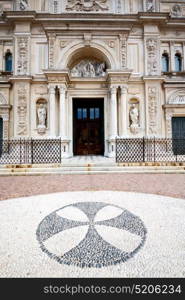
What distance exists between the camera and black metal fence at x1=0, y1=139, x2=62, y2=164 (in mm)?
11250

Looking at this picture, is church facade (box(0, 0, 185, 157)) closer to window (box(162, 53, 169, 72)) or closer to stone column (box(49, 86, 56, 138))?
stone column (box(49, 86, 56, 138))

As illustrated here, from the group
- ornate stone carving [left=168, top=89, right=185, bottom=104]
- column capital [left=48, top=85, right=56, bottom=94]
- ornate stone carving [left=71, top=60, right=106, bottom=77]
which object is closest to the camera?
column capital [left=48, top=85, right=56, bottom=94]

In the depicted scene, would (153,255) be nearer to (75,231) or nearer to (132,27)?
(75,231)

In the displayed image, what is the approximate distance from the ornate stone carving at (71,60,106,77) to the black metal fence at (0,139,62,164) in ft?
22.8

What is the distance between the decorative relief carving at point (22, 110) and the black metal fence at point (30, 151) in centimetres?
112

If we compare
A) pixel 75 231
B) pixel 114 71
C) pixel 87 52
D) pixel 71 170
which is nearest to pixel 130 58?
pixel 114 71

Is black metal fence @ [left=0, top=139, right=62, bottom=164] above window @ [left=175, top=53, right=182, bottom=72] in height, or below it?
below

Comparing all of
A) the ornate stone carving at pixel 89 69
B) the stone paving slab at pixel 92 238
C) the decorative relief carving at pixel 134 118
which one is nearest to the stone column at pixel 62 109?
the ornate stone carving at pixel 89 69

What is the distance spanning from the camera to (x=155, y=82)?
47.8 ft

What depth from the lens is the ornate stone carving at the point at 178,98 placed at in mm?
15195

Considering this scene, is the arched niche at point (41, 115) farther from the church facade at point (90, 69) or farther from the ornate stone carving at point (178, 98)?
the ornate stone carving at point (178, 98)

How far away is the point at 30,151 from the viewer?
13414 mm

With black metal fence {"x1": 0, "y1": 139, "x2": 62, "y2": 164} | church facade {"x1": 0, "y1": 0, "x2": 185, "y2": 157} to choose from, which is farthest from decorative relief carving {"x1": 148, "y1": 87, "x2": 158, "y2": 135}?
black metal fence {"x1": 0, "y1": 139, "x2": 62, "y2": 164}

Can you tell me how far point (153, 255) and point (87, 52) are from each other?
54.7 feet
